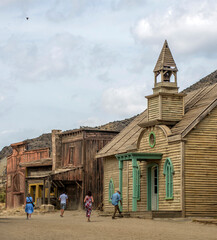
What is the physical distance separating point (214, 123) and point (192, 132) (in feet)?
4.39

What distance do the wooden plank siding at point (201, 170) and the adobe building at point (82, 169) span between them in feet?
48.0

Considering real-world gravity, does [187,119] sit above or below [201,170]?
above

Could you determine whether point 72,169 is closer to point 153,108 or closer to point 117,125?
point 153,108

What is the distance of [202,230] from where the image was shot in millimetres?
21344

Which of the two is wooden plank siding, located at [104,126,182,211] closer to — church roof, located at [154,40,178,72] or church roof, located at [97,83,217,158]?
church roof, located at [97,83,217,158]

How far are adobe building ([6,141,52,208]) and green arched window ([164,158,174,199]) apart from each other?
16859 mm

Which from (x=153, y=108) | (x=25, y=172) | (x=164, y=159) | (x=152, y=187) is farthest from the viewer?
(x=25, y=172)

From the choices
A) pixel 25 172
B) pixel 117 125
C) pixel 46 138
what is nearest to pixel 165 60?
pixel 25 172

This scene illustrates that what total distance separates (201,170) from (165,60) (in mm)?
6988

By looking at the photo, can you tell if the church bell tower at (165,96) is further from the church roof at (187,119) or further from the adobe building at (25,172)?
the adobe building at (25,172)

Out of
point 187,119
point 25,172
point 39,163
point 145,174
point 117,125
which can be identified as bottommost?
point 145,174

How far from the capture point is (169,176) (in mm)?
30000

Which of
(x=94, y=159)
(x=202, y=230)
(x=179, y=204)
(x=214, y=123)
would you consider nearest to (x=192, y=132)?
(x=214, y=123)

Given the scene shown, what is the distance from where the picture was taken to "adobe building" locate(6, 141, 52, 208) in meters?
48.2
